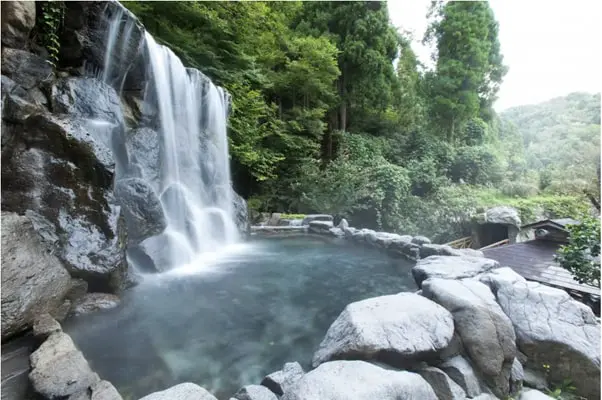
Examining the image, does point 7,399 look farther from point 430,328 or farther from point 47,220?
point 430,328

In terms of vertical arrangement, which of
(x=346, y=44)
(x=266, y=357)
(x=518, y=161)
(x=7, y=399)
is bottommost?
(x=266, y=357)

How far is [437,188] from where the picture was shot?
11297mm

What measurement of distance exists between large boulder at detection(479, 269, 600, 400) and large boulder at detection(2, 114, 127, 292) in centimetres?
475

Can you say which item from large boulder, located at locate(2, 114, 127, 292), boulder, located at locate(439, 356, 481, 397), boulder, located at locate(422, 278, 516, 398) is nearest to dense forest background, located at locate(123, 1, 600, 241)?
large boulder, located at locate(2, 114, 127, 292)

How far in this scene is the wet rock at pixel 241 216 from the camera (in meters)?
8.62

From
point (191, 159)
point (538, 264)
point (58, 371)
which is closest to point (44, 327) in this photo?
point (58, 371)

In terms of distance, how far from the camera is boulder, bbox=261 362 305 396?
2.18m

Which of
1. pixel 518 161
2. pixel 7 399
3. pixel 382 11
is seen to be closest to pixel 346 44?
pixel 382 11

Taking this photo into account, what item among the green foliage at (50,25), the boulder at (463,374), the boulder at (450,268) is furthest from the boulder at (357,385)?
the green foliage at (50,25)

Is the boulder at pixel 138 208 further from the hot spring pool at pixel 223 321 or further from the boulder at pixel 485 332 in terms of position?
the boulder at pixel 485 332

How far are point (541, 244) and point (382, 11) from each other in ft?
41.8

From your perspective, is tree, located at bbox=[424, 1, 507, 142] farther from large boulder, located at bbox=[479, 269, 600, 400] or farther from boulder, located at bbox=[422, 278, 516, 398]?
boulder, located at bbox=[422, 278, 516, 398]

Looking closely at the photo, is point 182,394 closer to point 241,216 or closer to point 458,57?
point 241,216

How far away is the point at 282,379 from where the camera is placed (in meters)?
2.24
